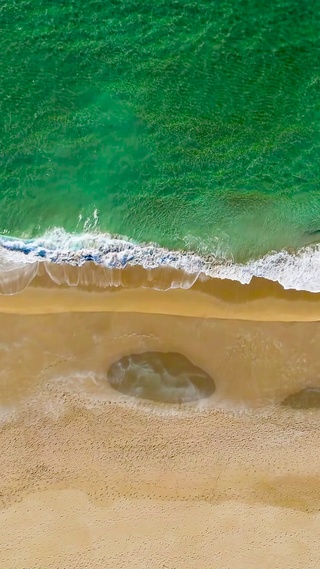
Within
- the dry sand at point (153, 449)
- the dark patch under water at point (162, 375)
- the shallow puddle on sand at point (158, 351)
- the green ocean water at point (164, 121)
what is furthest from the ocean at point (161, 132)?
the dark patch under water at point (162, 375)

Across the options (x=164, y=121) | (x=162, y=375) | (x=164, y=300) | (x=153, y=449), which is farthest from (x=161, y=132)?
(x=153, y=449)

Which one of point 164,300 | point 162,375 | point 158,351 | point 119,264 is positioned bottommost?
point 162,375

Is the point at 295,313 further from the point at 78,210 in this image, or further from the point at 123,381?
the point at 78,210

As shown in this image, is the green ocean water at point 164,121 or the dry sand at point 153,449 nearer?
the dry sand at point 153,449

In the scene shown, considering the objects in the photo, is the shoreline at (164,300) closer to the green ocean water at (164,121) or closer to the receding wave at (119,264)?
the receding wave at (119,264)

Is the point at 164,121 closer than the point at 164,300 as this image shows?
No

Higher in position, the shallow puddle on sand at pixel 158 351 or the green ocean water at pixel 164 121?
the green ocean water at pixel 164 121

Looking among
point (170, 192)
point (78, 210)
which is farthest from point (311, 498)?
point (78, 210)

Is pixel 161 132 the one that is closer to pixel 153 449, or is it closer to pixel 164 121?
pixel 164 121

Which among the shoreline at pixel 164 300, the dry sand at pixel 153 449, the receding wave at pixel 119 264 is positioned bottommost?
the dry sand at pixel 153 449
